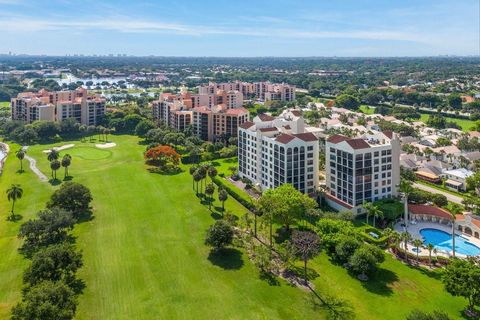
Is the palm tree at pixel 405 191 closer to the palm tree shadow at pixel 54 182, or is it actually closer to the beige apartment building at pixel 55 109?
the palm tree shadow at pixel 54 182

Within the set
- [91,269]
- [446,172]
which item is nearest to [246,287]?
[91,269]

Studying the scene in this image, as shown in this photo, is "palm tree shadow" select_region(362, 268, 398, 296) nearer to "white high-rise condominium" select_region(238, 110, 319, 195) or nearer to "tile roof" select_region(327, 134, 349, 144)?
"white high-rise condominium" select_region(238, 110, 319, 195)

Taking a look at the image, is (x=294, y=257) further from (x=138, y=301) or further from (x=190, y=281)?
(x=138, y=301)

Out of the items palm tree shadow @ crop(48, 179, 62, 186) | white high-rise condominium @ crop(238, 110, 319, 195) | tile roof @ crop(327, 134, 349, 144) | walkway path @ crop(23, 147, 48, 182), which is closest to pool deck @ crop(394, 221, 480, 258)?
tile roof @ crop(327, 134, 349, 144)

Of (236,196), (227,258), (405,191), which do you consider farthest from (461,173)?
(227,258)

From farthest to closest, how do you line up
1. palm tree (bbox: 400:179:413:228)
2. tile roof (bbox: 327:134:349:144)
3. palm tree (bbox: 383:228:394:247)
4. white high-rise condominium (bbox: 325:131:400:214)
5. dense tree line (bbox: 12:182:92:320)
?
tile roof (bbox: 327:134:349:144) → white high-rise condominium (bbox: 325:131:400:214) → palm tree (bbox: 400:179:413:228) → palm tree (bbox: 383:228:394:247) → dense tree line (bbox: 12:182:92:320)

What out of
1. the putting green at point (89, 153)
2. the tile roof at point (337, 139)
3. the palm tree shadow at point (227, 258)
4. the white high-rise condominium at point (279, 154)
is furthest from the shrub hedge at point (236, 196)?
the putting green at point (89, 153)
